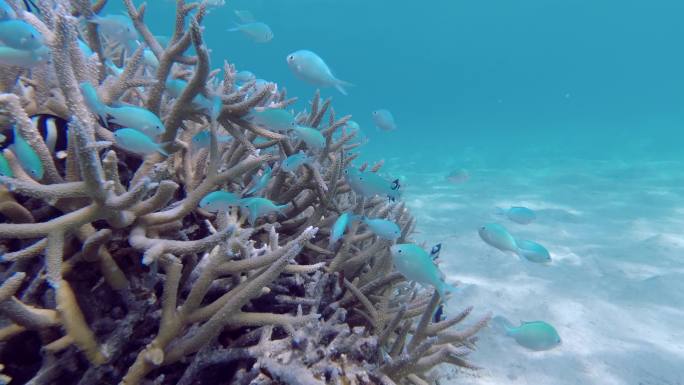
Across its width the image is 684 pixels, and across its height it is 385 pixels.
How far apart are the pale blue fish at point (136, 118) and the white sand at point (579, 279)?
12.6 feet

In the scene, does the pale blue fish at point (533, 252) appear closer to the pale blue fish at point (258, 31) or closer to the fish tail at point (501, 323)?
the fish tail at point (501, 323)

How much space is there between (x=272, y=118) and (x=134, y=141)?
3.01 ft

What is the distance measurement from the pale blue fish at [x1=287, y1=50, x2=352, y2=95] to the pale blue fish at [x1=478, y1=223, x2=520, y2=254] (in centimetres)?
266

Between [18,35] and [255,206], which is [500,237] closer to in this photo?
[255,206]

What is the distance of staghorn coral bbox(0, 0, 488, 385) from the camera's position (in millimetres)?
1676

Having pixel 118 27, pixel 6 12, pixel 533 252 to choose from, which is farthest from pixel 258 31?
pixel 533 252

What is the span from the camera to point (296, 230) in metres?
2.94

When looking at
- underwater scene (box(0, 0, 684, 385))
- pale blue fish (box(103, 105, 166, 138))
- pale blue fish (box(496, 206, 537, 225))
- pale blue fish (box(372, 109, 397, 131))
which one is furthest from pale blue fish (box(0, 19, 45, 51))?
pale blue fish (box(496, 206, 537, 225))

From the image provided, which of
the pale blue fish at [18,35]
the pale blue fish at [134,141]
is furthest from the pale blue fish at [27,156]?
the pale blue fish at [18,35]

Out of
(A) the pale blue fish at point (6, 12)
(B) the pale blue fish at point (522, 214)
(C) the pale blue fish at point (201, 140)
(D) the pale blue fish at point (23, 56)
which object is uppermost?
(B) the pale blue fish at point (522, 214)

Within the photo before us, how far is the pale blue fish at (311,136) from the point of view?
2.98 meters

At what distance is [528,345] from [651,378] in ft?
6.42

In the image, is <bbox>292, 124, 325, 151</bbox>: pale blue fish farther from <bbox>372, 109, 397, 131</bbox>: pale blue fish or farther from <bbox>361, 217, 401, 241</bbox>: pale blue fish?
<bbox>372, 109, 397, 131</bbox>: pale blue fish

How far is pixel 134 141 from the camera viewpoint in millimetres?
1979
